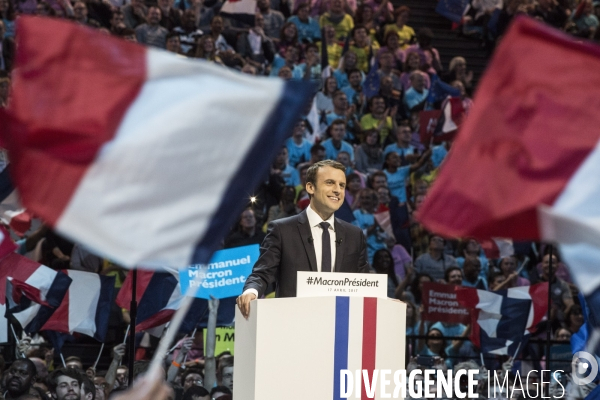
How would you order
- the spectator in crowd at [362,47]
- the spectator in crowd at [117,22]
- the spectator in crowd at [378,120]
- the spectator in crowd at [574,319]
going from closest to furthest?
the spectator in crowd at [574,319] < the spectator in crowd at [117,22] < the spectator in crowd at [378,120] < the spectator in crowd at [362,47]

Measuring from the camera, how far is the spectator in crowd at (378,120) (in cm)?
1334

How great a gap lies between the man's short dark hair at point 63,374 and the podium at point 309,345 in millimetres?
2523

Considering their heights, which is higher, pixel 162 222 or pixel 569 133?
pixel 569 133

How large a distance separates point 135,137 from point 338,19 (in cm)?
1126

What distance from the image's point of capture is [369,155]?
12.7 metres

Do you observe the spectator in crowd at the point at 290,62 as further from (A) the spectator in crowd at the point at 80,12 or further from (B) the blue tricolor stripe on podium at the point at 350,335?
(B) the blue tricolor stripe on podium at the point at 350,335

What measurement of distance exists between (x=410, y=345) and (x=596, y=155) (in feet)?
22.6

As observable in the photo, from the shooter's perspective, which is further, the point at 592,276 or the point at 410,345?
the point at 410,345

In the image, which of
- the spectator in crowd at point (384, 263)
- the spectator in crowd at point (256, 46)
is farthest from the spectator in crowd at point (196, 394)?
the spectator in crowd at point (256, 46)

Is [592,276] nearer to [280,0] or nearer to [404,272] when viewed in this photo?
[404,272]

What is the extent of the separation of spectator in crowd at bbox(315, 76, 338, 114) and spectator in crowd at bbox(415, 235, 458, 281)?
2.51 meters

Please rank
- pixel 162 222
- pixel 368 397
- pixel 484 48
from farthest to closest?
1. pixel 484 48
2. pixel 368 397
3. pixel 162 222

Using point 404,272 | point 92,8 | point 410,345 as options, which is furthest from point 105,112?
point 92,8

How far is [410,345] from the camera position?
10.1 metres
